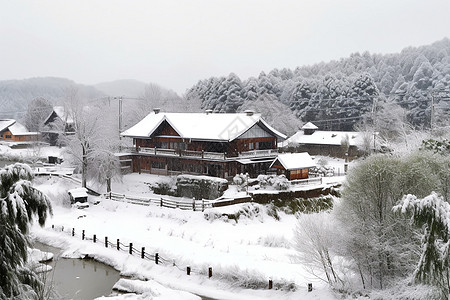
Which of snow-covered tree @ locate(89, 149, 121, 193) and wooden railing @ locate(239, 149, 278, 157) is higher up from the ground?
wooden railing @ locate(239, 149, 278, 157)

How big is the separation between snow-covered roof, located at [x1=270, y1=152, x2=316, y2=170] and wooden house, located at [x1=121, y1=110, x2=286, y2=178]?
8.86ft

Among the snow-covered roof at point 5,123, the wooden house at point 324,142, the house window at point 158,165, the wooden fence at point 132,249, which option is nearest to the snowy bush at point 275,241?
the wooden fence at point 132,249

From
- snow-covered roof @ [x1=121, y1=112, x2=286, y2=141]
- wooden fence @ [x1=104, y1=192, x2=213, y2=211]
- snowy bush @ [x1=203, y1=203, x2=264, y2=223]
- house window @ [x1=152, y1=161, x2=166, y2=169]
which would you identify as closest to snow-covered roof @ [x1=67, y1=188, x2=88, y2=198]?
wooden fence @ [x1=104, y1=192, x2=213, y2=211]

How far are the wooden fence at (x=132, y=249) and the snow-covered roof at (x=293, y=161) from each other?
16.3 m

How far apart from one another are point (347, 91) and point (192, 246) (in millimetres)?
54861

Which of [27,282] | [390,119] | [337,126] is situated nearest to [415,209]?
[27,282]

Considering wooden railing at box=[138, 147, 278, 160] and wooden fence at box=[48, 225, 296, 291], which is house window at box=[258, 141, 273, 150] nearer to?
wooden railing at box=[138, 147, 278, 160]

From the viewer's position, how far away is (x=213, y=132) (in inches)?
1558

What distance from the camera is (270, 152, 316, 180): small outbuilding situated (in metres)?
36.6

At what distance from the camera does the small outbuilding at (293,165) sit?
3662cm

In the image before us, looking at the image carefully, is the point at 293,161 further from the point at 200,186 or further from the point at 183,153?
the point at 183,153

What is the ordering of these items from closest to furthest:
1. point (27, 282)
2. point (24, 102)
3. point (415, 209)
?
point (27, 282), point (415, 209), point (24, 102)

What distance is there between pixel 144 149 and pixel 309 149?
25692 millimetres

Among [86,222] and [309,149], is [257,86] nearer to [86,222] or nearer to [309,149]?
[309,149]
